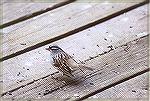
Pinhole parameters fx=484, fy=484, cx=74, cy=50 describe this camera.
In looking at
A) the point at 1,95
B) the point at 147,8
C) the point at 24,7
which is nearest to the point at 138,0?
the point at 147,8

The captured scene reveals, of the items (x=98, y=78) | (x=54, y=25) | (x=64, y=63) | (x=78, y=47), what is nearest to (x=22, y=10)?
(x=54, y=25)

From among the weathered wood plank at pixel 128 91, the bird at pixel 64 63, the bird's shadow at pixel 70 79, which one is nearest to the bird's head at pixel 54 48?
the bird at pixel 64 63

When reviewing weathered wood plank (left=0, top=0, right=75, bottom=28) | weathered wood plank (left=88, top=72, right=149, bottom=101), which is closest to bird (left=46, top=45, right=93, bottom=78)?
weathered wood plank (left=88, top=72, right=149, bottom=101)

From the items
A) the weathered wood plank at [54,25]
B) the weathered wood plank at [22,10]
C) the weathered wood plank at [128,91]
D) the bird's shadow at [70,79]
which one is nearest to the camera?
the weathered wood plank at [128,91]

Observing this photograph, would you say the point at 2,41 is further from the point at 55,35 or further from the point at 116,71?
the point at 116,71

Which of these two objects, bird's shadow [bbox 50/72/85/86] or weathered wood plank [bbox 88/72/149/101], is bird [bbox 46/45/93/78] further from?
weathered wood plank [bbox 88/72/149/101]

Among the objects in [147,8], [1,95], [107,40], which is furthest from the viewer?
[147,8]

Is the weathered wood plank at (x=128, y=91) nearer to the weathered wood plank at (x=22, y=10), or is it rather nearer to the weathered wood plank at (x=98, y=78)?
the weathered wood plank at (x=98, y=78)
